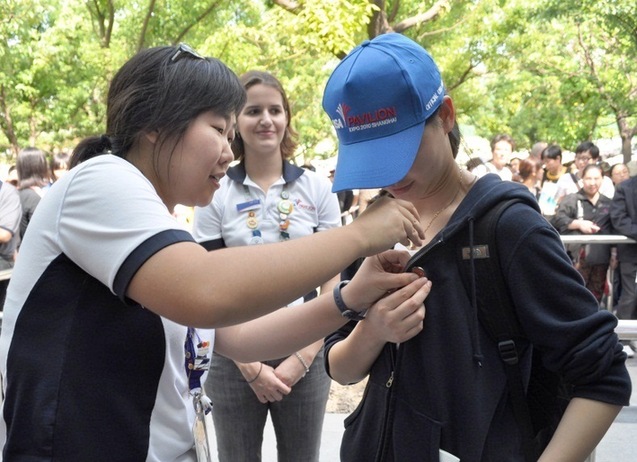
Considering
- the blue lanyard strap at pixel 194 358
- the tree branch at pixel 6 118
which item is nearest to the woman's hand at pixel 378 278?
the blue lanyard strap at pixel 194 358

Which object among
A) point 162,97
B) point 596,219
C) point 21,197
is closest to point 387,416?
point 162,97

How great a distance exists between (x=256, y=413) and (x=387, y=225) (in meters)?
2.11

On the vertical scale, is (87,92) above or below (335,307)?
below

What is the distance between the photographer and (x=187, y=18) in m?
17.0

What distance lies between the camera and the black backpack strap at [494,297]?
1689 mm

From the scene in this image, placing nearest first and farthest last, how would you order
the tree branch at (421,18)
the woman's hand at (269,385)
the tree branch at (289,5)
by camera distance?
1. the woman's hand at (269,385)
2. the tree branch at (289,5)
3. the tree branch at (421,18)

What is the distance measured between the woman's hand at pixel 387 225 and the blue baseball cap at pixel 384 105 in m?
0.06

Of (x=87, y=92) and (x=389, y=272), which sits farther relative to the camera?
(x=87, y=92)

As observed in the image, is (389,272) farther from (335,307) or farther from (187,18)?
(187,18)

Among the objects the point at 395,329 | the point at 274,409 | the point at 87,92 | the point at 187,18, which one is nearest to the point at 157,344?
the point at 395,329

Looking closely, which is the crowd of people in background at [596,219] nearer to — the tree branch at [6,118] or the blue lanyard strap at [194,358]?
the blue lanyard strap at [194,358]

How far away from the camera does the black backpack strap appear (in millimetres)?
1689

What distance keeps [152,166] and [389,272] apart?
2.00 feet

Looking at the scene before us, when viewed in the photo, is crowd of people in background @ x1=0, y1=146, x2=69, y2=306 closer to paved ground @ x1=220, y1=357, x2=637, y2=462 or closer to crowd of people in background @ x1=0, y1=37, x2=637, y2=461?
Answer: crowd of people in background @ x1=0, y1=37, x2=637, y2=461
